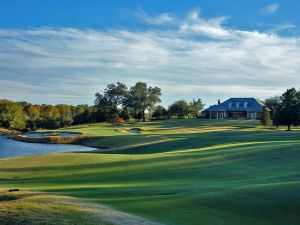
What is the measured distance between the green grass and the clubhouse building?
8356 cm

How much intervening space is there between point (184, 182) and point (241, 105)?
113021 millimetres

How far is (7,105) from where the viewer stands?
152375 mm

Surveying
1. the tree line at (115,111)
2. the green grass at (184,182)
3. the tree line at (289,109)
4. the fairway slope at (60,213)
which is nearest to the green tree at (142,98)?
the tree line at (115,111)

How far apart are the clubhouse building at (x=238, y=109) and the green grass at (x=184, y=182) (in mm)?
→ 83558

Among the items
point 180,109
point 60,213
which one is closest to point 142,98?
point 180,109

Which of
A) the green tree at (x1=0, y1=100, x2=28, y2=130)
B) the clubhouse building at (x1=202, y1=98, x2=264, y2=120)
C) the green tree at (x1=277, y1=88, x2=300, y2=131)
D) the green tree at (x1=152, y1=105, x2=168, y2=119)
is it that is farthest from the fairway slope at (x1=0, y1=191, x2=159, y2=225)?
the green tree at (x1=0, y1=100, x2=28, y2=130)

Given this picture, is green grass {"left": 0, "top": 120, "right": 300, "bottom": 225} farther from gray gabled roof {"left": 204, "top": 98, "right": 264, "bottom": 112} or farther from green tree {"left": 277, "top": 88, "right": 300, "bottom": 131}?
gray gabled roof {"left": 204, "top": 98, "right": 264, "bottom": 112}

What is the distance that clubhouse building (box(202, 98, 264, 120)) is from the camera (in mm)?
127875

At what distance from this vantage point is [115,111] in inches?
5797

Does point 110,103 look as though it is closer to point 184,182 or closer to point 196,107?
point 196,107

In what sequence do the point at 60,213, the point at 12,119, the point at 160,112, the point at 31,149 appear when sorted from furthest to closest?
the point at 160,112
the point at 12,119
the point at 31,149
the point at 60,213

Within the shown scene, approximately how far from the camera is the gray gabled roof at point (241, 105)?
420ft

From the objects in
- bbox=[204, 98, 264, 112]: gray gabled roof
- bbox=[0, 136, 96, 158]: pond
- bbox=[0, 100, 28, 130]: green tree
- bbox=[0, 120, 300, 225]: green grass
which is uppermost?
bbox=[204, 98, 264, 112]: gray gabled roof

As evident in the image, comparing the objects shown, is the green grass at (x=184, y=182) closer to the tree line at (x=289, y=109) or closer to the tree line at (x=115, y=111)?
the tree line at (x=289, y=109)
